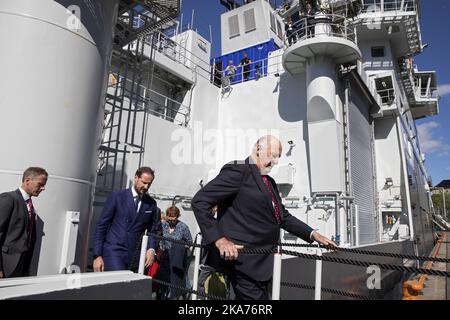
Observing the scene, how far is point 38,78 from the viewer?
126 inches

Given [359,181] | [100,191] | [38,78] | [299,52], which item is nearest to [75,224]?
[38,78]

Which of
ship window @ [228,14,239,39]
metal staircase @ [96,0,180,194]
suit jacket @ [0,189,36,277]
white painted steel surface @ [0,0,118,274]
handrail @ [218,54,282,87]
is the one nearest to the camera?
suit jacket @ [0,189,36,277]

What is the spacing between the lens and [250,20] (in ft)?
48.5

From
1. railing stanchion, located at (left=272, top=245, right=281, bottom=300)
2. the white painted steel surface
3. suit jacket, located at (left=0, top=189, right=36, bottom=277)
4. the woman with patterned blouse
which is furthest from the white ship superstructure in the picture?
railing stanchion, located at (left=272, top=245, right=281, bottom=300)

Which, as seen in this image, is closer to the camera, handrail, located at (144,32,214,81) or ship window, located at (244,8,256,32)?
handrail, located at (144,32,214,81)

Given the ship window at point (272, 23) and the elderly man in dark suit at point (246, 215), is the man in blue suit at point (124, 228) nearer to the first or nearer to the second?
the elderly man in dark suit at point (246, 215)

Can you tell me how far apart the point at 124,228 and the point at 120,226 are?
1.7 inches

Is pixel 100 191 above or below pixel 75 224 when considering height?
above

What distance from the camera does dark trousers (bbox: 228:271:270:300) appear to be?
1.94 metres

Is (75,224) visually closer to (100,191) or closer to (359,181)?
(100,191)

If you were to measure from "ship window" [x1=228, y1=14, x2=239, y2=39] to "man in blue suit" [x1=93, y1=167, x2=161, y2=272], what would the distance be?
13.5 m

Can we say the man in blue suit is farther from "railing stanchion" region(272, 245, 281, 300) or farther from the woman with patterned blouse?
"railing stanchion" region(272, 245, 281, 300)

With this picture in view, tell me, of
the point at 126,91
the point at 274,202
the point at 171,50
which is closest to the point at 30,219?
the point at 274,202
